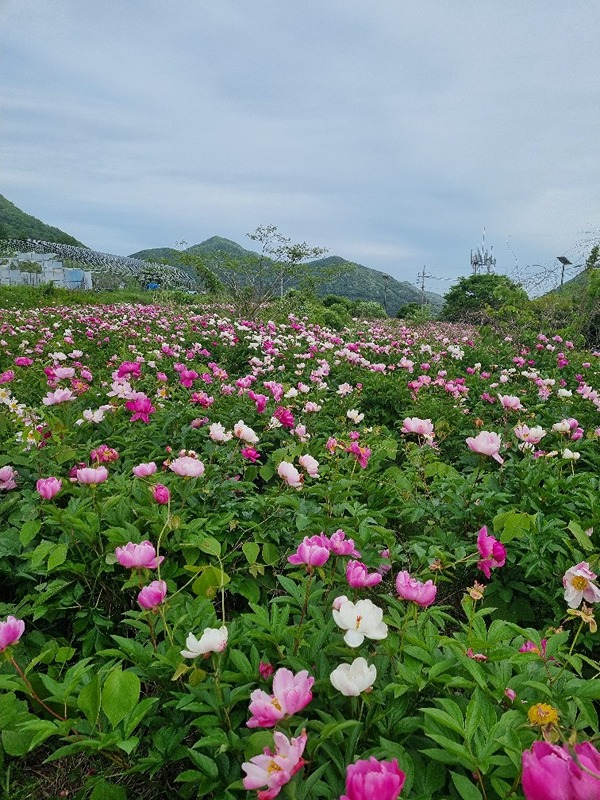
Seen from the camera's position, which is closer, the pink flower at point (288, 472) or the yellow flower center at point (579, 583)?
the yellow flower center at point (579, 583)

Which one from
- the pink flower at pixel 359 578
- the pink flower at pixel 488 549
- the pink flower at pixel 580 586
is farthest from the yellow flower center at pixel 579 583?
the pink flower at pixel 359 578

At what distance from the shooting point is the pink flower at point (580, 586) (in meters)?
1.17

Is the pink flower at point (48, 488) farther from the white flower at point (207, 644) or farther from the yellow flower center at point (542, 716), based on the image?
the yellow flower center at point (542, 716)

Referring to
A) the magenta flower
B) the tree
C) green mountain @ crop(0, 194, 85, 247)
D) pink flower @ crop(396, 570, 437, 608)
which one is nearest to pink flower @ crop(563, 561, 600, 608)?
pink flower @ crop(396, 570, 437, 608)

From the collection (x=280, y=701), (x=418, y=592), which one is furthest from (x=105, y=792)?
(x=418, y=592)

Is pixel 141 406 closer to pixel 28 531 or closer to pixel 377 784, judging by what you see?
pixel 28 531

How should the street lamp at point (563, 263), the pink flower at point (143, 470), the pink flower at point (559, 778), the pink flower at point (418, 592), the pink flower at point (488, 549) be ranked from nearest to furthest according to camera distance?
the pink flower at point (559, 778) → the pink flower at point (418, 592) → the pink flower at point (488, 549) → the pink flower at point (143, 470) → the street lamp at point (563, 263)

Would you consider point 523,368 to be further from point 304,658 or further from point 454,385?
point 304,658

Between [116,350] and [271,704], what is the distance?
500 centimetres

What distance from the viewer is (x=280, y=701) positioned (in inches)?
31.1

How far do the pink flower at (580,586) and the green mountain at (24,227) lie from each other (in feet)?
201

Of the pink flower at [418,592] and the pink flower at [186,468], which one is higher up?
the pink flower at [186,468]

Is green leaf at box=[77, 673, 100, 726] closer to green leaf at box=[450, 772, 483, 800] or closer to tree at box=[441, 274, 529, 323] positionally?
green leaf at box=[450, 772, 483, 800]

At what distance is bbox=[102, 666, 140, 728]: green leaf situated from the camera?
3.02 feet
